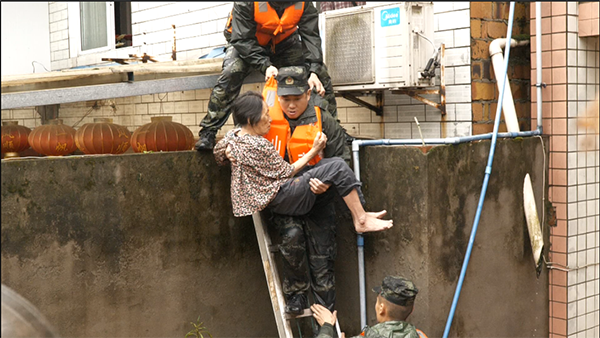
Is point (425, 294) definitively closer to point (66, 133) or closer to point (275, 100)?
point (275, 100)

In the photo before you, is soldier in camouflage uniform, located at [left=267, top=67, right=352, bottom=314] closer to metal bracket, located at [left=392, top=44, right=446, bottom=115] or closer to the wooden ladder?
the wooden ladder

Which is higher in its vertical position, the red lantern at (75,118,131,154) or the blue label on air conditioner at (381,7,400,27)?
the blue label on air conditioner at (381,7,400,27)

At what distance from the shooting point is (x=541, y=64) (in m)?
6.40

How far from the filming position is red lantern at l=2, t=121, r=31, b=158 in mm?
5629

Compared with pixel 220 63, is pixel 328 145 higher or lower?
lower

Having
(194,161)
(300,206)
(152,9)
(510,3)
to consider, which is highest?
(152,9)

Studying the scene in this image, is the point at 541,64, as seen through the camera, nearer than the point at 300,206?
No

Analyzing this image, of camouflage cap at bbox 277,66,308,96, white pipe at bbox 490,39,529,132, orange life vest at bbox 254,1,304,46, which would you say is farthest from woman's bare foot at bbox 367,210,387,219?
white pipe at bbox 490,39,529,132

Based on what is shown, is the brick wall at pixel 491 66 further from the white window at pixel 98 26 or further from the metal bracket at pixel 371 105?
the white window at pixel 98 26

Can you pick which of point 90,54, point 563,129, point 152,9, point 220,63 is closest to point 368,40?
point 220,63

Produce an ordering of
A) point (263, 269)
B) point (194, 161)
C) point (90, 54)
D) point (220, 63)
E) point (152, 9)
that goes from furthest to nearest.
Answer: point (90, 54)
point (152, 9)
point (220, 63)
point (263, 269)
point (194, 161)

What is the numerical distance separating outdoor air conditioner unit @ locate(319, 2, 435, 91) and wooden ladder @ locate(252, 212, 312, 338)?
5.97ft

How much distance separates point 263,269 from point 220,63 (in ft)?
6.26

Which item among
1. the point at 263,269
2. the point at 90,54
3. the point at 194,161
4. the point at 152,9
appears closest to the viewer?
the point at 194,161
